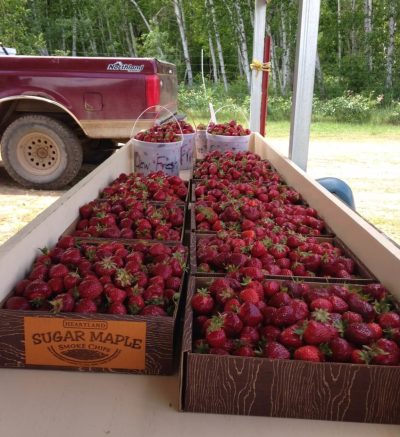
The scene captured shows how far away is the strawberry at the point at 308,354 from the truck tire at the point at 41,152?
17.1 ft

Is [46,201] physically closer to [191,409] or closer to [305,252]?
[305,252]

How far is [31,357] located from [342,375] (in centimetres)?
80

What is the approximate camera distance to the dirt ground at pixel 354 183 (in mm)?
5168

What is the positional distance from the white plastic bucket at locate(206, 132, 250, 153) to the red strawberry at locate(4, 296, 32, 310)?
2.71 metres

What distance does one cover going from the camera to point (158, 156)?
3.30 metres

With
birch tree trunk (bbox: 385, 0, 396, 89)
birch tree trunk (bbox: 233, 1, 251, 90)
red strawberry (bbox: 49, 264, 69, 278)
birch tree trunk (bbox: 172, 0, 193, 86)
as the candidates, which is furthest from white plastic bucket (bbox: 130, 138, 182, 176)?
birch tree trunk (bbox: 172, 0, 193, 86)

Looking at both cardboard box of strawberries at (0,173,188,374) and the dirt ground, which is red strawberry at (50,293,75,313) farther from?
the dirt ground

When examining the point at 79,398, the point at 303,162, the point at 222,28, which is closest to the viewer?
the point at 79,398

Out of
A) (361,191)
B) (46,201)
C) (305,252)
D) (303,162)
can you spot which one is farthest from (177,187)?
(361,191)

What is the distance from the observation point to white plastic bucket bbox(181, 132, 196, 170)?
3692mm

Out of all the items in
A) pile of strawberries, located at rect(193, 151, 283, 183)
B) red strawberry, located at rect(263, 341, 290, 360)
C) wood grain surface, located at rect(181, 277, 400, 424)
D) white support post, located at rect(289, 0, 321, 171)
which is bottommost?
wood grain surface, located at rect(181, 277, 400, 424)

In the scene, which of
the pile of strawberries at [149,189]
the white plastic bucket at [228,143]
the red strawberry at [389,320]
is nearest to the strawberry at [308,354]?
the red strawberry at [389,320]

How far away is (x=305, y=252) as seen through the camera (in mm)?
1766

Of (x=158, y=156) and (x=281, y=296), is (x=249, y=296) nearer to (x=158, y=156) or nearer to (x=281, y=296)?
(x=281, y=296)
